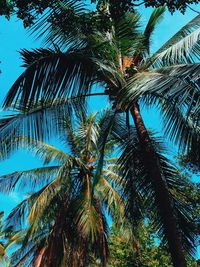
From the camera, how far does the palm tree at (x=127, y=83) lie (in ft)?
16.7

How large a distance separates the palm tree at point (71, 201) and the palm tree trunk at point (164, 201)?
2656 mm

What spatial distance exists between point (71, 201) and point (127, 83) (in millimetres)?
5396

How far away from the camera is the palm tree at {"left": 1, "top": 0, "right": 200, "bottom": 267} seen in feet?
16.7

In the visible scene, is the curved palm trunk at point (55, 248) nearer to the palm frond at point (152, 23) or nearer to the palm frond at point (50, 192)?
the palm frond at point (50, 192)

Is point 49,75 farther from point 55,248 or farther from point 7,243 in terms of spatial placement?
point 7,243

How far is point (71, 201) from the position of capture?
419 inches

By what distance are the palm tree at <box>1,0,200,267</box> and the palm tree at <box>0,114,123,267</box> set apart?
1.84 meters

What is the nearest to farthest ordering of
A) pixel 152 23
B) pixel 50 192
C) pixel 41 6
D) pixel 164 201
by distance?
pixel 41 6 → pixel 164 201 → pixel 152 23 → pixel 50 192

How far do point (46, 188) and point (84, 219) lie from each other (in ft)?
7.38

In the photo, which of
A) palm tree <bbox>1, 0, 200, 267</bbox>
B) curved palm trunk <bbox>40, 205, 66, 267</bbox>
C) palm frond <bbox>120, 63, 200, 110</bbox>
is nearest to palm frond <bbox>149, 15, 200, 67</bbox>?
palm tree <bbox>1, 0, 200, 267</bbox>

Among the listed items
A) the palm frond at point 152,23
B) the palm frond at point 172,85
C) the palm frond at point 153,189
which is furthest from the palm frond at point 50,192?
the palm frond at point 172,85

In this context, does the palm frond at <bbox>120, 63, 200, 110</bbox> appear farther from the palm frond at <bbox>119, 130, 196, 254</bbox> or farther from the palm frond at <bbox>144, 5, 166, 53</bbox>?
the palm frond at <bbox>144, 5, 166, 53</bbox>

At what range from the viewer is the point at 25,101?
18.2 feet

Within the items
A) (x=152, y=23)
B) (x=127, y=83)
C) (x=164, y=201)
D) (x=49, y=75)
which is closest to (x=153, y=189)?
(x=164, y=201)
